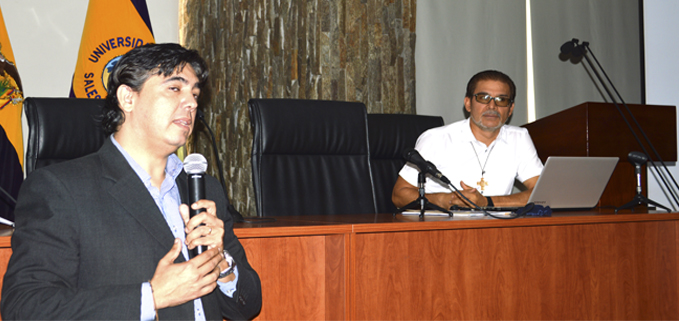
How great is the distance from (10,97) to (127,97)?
2.33 meters

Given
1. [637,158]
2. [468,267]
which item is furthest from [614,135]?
[468,267]

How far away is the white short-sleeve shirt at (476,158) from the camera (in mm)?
2824

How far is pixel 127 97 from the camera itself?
4.01 feet

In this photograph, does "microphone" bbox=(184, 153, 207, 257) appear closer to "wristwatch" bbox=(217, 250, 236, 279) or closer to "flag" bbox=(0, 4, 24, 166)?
"wristwatch" bbox=(217, 250, 236, 279)

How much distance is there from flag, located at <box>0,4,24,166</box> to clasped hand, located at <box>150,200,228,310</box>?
8.40 ft

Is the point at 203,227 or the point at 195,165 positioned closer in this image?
the point at 203,227

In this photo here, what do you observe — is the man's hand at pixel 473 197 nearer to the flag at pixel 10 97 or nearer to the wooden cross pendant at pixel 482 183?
the wooden cross pendant at pixel 482 183

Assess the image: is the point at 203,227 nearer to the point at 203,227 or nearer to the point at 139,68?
the point at 203,227

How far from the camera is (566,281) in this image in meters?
1.85

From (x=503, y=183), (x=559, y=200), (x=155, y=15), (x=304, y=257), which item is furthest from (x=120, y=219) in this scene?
(x=155, y=15)

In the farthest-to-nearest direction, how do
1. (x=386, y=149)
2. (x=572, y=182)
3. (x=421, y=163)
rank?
(x=386, y=149), (x=572, y=182), (x=421, y=163)

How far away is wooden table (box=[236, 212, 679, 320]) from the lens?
1518mm

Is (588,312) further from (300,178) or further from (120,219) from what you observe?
(120,219)

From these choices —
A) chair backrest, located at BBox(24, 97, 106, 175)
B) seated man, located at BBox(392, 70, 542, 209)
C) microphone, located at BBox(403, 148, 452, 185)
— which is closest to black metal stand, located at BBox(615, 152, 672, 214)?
seated man, located at BBox(392, 70, 542, 209)
